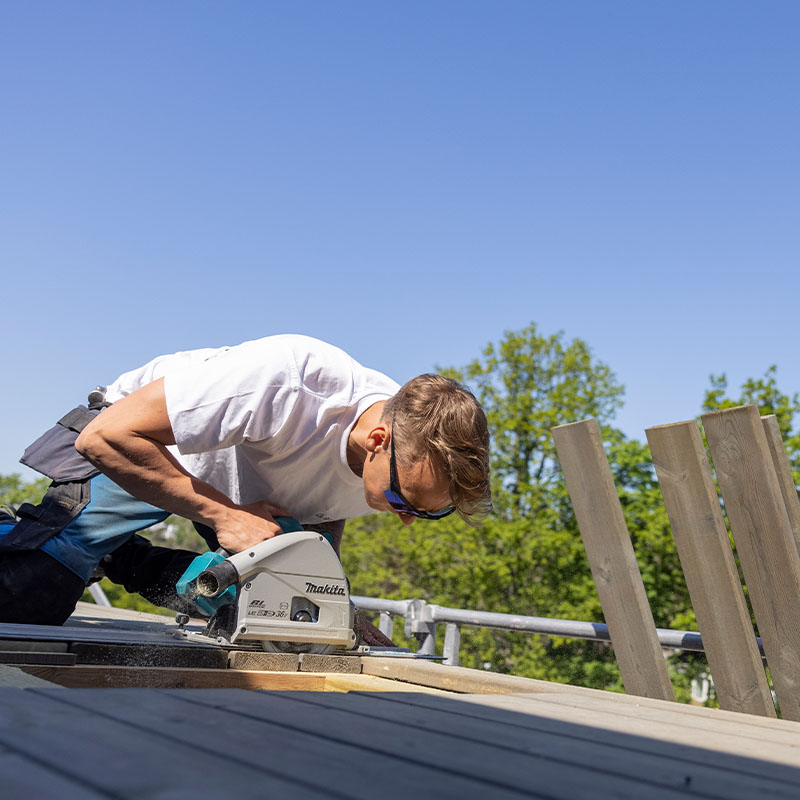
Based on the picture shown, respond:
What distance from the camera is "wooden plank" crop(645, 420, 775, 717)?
98.6 inches

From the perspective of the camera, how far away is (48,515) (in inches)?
124

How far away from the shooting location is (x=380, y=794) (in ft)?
3.14

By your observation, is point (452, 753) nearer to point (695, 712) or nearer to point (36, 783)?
point (36, 783)

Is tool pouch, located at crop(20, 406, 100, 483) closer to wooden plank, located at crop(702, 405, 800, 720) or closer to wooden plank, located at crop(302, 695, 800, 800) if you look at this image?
wooden plank, located at crop(302, 695, 800, 800)

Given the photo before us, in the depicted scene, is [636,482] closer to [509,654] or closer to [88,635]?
[509,654]

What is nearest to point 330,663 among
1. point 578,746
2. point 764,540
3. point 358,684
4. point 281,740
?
point 358,684

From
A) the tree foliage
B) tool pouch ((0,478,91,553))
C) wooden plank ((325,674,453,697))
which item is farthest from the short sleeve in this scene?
the tree foliage

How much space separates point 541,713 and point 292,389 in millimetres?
1484

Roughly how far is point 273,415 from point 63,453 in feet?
3.32

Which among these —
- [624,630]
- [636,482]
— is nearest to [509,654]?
[636,482]

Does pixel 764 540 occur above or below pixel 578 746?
above

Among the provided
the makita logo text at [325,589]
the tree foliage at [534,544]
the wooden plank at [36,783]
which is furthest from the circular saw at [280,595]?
the tree foliage at [534,544]

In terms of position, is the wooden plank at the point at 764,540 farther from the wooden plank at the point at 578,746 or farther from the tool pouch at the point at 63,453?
the tool pouch at the point at 63,453

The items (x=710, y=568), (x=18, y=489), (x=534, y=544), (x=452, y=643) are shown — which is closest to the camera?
(x=710, y=568)
